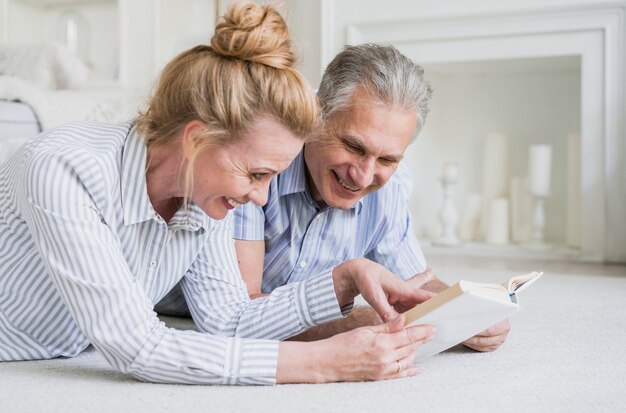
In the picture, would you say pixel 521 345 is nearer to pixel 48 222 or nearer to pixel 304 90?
pixel 304 90

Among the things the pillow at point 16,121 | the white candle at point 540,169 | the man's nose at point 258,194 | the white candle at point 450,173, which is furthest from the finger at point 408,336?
the white candle at point 450,173

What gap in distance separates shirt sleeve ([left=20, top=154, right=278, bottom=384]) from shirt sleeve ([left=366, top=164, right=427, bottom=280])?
1.99ft

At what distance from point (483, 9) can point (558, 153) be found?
0.78 m

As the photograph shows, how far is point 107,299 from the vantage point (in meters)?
1.09

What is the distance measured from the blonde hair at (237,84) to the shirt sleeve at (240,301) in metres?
0.25

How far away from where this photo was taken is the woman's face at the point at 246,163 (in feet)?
3.67

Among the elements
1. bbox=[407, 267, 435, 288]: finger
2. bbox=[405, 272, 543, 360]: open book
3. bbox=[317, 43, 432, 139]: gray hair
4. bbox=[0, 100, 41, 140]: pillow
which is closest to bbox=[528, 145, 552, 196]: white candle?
bbox=[0, 100, 41, 140]: pillow

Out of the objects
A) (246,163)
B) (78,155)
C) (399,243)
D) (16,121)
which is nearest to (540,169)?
(399,243)

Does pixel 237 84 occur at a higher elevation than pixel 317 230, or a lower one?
higher

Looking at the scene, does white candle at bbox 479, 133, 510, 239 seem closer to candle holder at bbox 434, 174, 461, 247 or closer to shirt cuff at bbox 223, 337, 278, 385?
candle holder at bbox 434, 174, 461, 247

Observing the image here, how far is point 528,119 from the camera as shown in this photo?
12.2 ft

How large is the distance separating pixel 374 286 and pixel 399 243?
0.45m

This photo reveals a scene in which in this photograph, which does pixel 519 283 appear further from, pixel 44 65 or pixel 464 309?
pixel 44 65

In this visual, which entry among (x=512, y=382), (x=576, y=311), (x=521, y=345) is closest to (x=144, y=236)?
(x=512, y=382)
